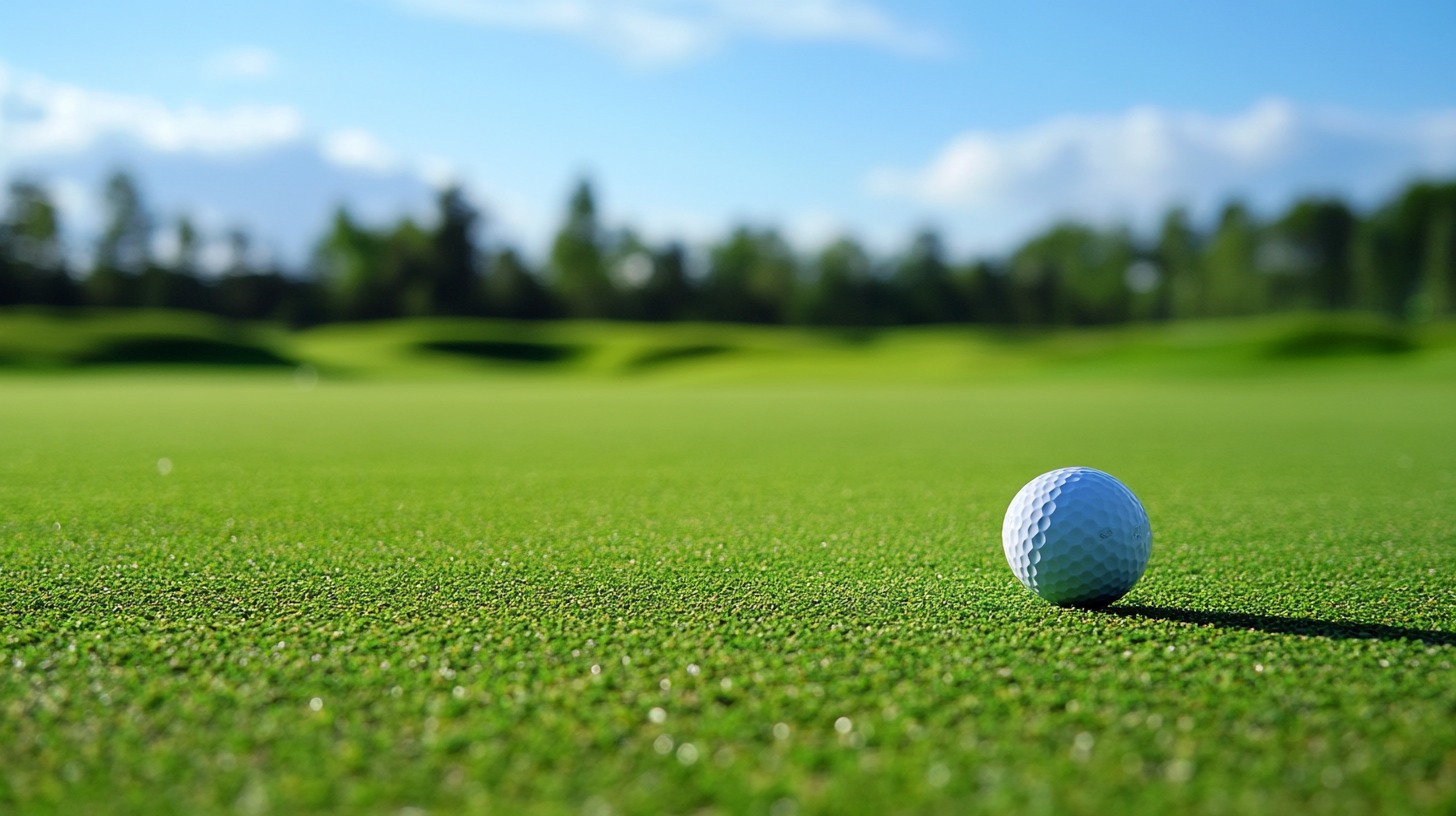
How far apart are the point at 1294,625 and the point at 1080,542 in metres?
0.66

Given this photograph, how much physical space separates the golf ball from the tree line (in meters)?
71.2

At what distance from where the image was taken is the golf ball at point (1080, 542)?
3281 mm

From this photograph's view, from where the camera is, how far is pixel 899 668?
2580 mm

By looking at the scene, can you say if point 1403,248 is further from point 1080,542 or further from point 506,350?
point 1080,542

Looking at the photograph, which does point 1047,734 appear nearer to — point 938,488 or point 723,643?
point 723,643

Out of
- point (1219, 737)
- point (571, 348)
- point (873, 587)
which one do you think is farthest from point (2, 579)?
point (571, 348)

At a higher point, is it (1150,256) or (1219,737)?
(1150,256)

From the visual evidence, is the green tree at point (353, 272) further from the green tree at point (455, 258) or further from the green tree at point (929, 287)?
the green tree at point (929, 287)

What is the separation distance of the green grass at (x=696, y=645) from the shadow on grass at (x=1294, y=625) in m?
0.02

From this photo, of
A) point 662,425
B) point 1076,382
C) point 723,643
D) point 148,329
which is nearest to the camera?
point 723,643

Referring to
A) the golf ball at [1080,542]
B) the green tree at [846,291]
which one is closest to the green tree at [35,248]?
the green tree at [846,291]

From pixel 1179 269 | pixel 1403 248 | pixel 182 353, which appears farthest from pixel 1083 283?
pixel 182 353

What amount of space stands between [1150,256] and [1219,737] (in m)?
95.7

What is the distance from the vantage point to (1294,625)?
3.03 metres
